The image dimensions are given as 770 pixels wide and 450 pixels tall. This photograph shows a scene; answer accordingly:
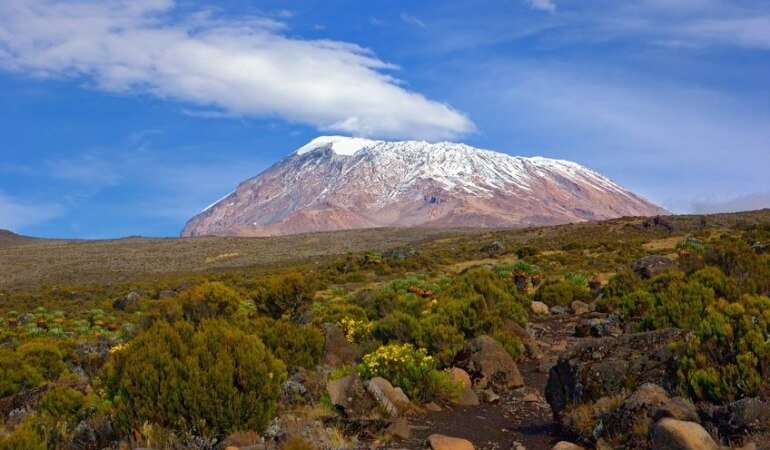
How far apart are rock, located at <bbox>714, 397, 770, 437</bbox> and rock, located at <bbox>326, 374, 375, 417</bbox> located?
4458 mm

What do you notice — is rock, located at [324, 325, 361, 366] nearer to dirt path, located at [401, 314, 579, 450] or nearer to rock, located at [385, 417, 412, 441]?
dirt path, located at [401, 314, 579, 450]

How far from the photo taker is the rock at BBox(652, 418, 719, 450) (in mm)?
5350

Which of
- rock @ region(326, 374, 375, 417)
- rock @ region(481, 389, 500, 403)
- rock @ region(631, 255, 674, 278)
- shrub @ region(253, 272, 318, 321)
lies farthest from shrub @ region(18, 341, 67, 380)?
rock @ region(631, 255, 674, 278)

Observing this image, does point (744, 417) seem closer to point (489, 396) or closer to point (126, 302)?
point (489, 396)

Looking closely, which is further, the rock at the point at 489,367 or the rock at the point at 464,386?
→ the rock at the point at 489,367

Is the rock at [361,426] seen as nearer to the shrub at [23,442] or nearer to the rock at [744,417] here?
the shrub at [23,442]

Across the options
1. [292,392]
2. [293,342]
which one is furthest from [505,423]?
[293,342]

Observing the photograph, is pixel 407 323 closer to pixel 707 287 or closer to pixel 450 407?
pixel 450 407

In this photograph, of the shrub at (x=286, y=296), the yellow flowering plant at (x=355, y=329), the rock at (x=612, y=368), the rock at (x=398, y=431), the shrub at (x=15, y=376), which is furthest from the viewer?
the shrub at (x=286, y=296)

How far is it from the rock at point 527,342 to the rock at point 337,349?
3.32 m

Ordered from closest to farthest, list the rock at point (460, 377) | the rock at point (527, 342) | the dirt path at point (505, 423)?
the dirt path at point (505, 423), the rock at point (460, 377), the rock at point (527, 342)

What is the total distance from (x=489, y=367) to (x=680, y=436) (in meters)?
5.10

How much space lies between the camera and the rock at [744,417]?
221 inches

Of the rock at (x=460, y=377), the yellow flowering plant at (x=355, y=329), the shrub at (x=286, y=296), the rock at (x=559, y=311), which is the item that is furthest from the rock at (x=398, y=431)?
the shrub at (x=286, y=296)
